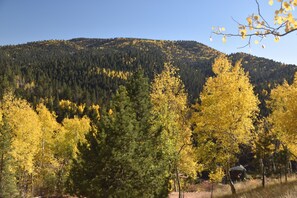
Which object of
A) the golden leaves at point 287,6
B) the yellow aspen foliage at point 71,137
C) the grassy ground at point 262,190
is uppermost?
the golden leaves at point 287,6

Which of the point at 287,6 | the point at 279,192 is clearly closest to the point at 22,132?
the point at 279,192

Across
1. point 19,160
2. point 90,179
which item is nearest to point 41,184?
point 19,160

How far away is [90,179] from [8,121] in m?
15.5

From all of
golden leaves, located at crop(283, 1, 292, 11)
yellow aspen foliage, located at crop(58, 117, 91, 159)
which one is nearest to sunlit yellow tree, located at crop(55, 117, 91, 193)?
yellow aspen foliage, located at crop(58, 117, 91, 159)

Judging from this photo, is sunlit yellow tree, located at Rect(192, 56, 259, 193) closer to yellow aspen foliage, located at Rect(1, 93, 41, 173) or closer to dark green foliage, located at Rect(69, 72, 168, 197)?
dark green foliage, located at Rect(69, 72, 168, 197)

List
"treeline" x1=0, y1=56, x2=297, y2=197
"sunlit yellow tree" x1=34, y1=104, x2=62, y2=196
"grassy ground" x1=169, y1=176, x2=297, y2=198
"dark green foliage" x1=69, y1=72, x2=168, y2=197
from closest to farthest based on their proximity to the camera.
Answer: "grassy ground" x1=169, y1=176, x2=297, y2=198, "dark green foliage" x1=69, y1=72, x2=168, y2=197, "treeline" x1=0, y1=56, x2=297, y2=197, "sunlit yellow tree" x1=34, y1=104, x2=62, y2=196

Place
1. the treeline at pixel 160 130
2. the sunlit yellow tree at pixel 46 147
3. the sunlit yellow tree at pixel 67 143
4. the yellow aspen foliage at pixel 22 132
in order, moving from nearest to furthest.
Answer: the treeline at pixel 160 130 → the yellow aspen foliage at pixel 22 132 → the sunlit yellow tree at pixel 46 147 → the sunlit yellow tree at pixel 67 143

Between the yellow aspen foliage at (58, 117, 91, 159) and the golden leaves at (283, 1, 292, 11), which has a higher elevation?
the golden leaves at (283, 1, 292, 11)

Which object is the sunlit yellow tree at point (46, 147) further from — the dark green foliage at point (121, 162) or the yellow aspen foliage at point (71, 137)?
the dark green foliage at point (121, 162)

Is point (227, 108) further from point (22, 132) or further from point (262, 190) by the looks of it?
point (22, 132)

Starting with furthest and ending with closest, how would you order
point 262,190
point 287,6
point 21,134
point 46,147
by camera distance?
point 46,147 → point 21,134 → point 262,190 → point 287,6

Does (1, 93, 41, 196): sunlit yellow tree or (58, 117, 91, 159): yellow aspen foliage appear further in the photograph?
(58, 117, 91, 159): yellow aspen foliage

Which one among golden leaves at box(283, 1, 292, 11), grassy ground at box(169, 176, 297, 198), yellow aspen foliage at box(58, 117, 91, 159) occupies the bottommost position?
grassy ground at box(169, 176, 297, 198)

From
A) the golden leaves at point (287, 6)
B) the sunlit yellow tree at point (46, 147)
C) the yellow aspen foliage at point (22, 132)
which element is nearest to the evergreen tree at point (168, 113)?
the yellow aspen foliage at point (22, 132)
